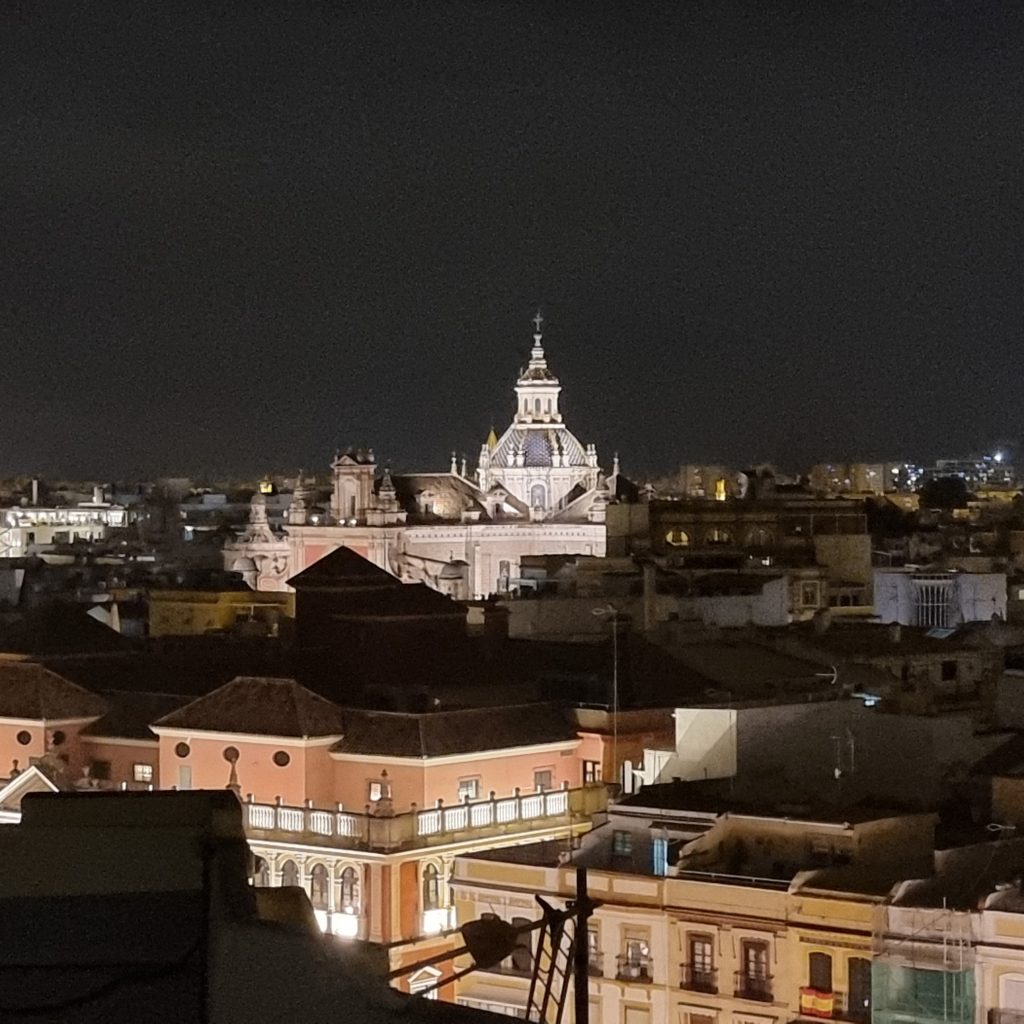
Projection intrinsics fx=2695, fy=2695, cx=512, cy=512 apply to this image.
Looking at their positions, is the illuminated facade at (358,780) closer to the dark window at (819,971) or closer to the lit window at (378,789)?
the lit window at (378,789)

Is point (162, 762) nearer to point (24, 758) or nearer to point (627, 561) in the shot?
point (24, 758)

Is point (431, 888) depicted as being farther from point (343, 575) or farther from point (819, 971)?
point (343, 575)

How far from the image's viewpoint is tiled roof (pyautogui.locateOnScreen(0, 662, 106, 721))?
3316cm

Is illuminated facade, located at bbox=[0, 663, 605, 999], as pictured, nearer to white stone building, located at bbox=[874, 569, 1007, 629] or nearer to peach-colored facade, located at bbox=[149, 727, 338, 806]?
peach-colored facade, located at bbox=[149, 727, 338, 806]

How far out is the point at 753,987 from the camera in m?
22.3

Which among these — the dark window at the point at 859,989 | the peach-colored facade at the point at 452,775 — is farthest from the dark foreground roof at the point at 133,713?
the dark window at the point at 859,989

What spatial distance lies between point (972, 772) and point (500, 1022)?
23.3m

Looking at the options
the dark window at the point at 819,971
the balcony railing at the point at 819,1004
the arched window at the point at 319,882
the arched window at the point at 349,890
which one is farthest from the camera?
the arched window at the point at 319,882

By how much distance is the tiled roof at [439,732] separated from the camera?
97.4 feet

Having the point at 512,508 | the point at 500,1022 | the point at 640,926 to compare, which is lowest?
the point at 640,926

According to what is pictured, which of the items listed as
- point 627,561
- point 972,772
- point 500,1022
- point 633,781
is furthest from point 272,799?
point 627,561

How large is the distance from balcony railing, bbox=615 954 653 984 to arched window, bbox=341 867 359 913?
599 cm

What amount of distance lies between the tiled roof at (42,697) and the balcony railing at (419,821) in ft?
13.8

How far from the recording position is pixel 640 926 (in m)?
23.2
